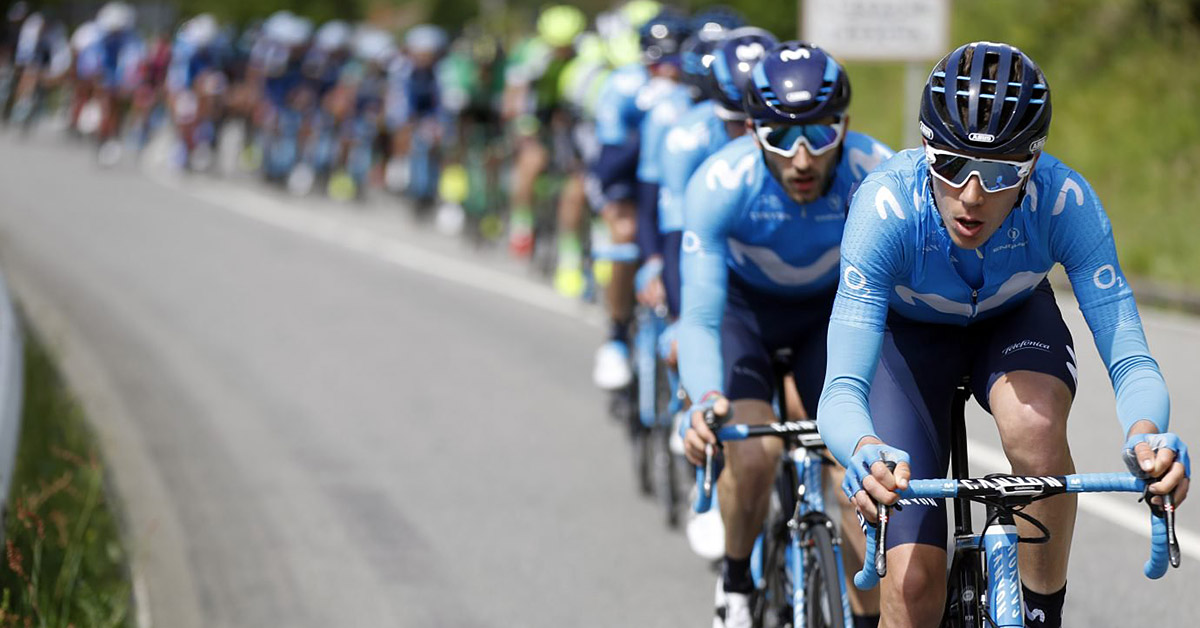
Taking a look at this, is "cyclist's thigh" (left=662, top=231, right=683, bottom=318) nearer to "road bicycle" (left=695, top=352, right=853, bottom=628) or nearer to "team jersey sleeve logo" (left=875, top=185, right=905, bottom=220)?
"road bicycle" (left=695, top=352, right=853, bottom=628)

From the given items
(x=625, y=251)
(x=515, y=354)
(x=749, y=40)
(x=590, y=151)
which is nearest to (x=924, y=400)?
(x=749, y=40)

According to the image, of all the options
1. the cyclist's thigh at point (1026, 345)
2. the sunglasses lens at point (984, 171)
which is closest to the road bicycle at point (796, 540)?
the cyclist's thigh at point (1026, 345)

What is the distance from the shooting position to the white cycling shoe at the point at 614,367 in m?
8.84

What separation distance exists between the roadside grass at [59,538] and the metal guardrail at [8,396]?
4.9 inches

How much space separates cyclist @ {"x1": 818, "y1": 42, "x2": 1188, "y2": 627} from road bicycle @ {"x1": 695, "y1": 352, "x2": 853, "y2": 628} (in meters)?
0.58

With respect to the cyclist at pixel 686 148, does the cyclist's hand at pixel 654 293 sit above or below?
below

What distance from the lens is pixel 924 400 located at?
416 cm

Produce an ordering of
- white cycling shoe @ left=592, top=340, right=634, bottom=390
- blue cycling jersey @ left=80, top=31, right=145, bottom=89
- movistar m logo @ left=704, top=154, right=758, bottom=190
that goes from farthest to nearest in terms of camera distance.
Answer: blue cycling jersey @ left=80, top=31, right=145, bottom=89 → white cycling shoe @ left=592, top=340, right=634, bottom=390 → movistar m logo @ left=704, top=154, right=758, bottom=190

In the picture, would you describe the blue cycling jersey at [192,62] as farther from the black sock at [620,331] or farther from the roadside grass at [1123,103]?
the black sock at [620,331]

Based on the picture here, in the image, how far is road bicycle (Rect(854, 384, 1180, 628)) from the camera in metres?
3.48

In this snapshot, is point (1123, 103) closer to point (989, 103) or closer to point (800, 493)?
point (800, 493)

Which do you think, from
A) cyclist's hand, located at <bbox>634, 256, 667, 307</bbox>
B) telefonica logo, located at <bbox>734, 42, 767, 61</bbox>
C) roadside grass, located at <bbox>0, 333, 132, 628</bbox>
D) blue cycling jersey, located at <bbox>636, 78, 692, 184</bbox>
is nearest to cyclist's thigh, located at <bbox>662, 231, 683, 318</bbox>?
cyclist's hand, located at <bbox>634, 256, 667, 307</bbox>

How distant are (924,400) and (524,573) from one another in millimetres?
3164

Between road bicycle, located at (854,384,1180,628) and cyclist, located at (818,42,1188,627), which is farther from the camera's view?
cyclist, located at (818,42,1188,627)
